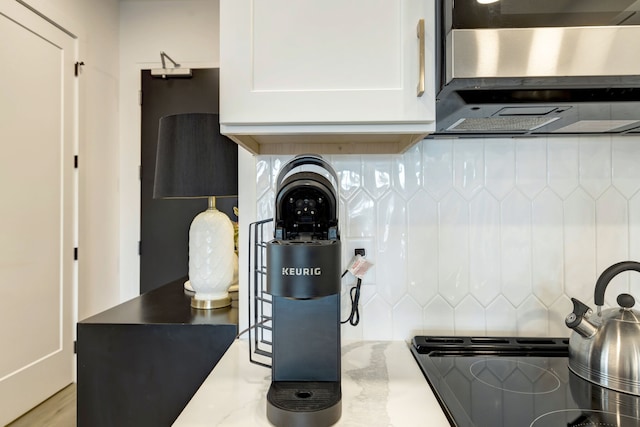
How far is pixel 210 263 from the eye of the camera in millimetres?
1195

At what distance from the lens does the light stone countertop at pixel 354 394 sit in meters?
0.65

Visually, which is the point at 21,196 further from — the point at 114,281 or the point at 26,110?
the point at 114,281

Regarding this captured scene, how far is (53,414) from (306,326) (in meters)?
2.15

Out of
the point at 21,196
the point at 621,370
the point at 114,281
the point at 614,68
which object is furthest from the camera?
the point at 114,281

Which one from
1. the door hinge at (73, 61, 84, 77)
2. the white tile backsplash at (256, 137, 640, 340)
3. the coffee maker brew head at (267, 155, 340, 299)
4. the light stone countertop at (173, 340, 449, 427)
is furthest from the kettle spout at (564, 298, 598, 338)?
the door hinge at (73, 61, 84, 77)

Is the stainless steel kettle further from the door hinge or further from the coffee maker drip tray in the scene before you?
the door hinge

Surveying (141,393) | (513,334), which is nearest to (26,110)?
(141,393)

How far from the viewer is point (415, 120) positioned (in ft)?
2.40

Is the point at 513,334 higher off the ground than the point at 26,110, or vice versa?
the point at 26,110

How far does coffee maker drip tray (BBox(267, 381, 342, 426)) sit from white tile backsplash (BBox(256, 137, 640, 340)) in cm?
35

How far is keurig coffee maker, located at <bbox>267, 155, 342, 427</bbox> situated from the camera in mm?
626

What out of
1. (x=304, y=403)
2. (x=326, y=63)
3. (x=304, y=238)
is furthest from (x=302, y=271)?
(x=326, y=63)

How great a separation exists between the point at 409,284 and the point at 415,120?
0.49 meters

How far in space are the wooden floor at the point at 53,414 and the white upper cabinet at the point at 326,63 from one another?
214 cm
